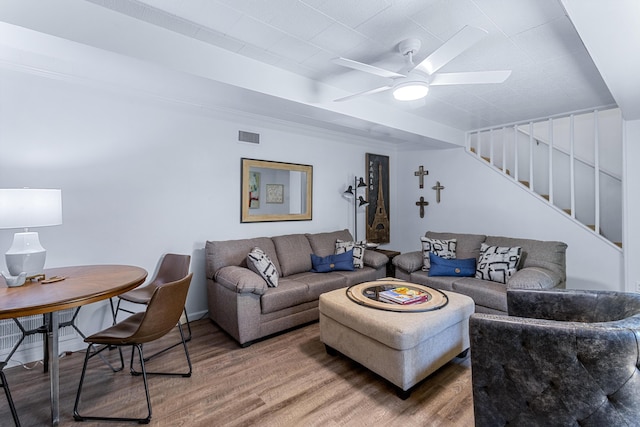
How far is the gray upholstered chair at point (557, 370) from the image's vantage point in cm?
112

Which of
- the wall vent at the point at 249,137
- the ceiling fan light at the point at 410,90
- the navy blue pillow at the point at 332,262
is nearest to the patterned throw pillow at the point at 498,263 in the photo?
the navy blue pillow at the point at 332,262

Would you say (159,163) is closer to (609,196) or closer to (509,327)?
(509,327)

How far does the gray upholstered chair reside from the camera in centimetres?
112

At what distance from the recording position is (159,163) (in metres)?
3.01

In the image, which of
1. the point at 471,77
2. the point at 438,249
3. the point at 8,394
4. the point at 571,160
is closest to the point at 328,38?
the point at 471,77

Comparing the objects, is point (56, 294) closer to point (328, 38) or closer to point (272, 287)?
point (272, 287)

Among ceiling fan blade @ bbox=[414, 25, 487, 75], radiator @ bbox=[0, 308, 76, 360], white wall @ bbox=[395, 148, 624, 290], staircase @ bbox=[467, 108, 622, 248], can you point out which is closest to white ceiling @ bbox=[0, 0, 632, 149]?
ceiling fan blade @ bbox=[414, 25, 487, 75]

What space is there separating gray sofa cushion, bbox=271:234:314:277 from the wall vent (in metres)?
1.23

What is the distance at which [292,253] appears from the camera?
3.62 meters

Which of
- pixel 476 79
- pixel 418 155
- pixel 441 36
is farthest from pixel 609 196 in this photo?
pixel 441 36

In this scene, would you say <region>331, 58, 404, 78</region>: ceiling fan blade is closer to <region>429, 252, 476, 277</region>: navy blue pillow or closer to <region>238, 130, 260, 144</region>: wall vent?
<region>238, 130, 260, 144</region>: wall vent

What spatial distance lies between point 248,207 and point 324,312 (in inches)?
68.8

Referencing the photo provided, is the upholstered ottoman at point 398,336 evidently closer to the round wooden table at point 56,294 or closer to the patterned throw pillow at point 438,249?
the patterned throw pillow at point 438,249

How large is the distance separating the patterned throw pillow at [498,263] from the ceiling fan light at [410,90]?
2.12 metres
